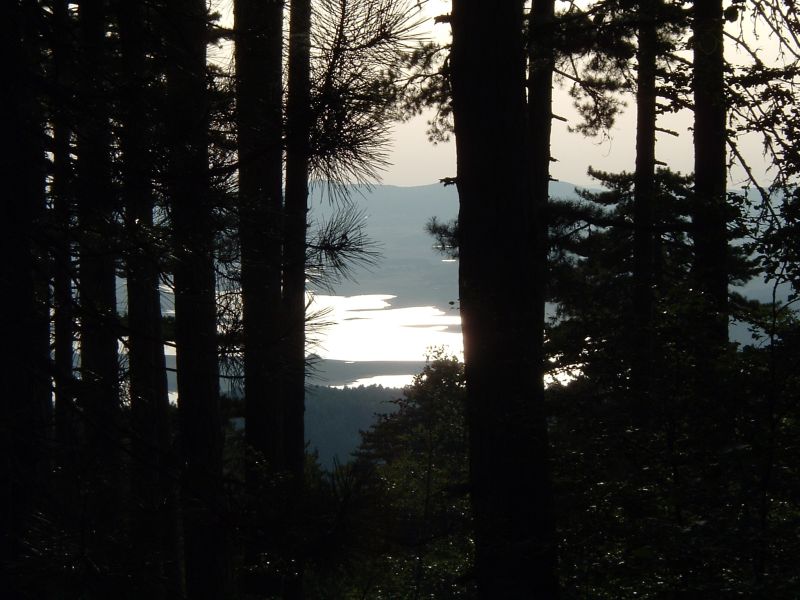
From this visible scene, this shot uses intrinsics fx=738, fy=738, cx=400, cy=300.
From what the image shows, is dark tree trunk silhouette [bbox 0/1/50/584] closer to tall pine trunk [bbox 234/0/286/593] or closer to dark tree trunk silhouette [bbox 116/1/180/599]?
dark tree trunk silhouette [bbox 116/1/180/599]

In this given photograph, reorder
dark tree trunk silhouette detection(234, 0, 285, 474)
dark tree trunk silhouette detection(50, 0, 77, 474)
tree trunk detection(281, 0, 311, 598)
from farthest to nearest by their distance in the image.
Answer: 1. dark tree trunk silhouette detection(234, 0, 285, 474)
2. tree trunk detection(281, 0, 311, 598)
3. dark tree trunk silhouette detection(50, 0, 77, 474)

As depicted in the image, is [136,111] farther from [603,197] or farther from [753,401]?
[603,197]

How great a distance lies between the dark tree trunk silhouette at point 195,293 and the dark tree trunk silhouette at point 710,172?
3.02m

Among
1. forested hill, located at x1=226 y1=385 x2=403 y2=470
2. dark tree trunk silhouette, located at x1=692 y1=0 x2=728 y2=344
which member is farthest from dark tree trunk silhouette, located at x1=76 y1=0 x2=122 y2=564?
forested hill, located at x1=226 y1=385 x2=403 y2=470

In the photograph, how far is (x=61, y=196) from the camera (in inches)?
154

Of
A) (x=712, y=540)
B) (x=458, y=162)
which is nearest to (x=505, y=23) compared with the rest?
(x=458, y=162)

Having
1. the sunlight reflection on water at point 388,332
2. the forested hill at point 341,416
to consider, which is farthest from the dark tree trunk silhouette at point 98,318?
the sunlight reflection on water at point 388,332

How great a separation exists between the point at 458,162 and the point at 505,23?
93cm

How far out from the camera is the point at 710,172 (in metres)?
7.40

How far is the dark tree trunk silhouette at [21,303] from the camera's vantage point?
3.31m

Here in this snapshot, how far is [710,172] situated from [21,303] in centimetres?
640

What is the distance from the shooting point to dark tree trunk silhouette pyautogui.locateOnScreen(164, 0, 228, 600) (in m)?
3.66

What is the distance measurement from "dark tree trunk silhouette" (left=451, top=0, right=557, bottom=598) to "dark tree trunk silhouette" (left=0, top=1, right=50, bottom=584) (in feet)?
8.38

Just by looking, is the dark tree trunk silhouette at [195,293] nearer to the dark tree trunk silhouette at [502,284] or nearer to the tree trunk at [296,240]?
the tree trunk at [296,240]
